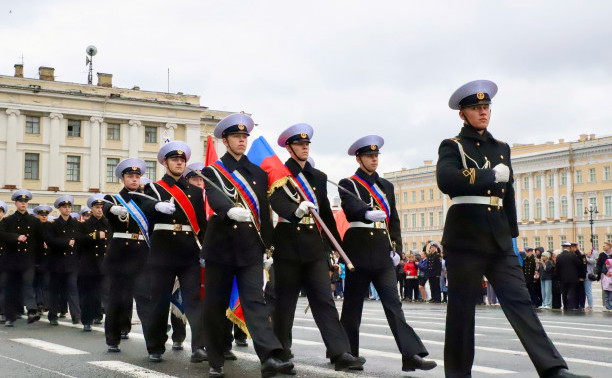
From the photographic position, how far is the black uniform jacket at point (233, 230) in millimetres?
8070

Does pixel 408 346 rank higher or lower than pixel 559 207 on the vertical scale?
lower

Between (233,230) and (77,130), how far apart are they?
237 ft

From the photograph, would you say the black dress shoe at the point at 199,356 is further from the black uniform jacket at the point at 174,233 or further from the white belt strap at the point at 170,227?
the white belt strap at the point at 170,227

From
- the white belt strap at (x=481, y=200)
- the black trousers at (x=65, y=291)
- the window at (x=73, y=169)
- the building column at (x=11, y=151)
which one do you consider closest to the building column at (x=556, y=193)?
the window at (x=73, y=169)

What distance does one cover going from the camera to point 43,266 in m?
16.7

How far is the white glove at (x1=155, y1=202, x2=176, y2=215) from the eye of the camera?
30.2 ft

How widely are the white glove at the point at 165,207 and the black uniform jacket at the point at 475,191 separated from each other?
340cm

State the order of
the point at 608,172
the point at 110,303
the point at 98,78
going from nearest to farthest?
the point at 110,303 → the point at 98,78 → the point at 608,172

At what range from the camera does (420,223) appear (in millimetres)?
119375

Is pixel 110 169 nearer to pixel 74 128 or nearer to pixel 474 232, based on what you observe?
pixel 74 128

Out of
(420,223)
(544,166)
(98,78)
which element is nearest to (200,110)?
(98,78)

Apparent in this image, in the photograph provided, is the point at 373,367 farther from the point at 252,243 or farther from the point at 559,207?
the point at 559,207

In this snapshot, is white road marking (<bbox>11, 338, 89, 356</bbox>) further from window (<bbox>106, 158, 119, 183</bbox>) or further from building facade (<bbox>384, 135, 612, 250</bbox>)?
building facade (<bbox>384, 135, 612, 250</bbox>)

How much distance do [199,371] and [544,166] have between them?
300 feet
